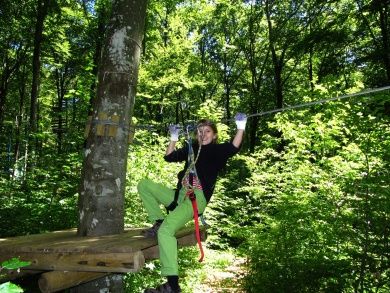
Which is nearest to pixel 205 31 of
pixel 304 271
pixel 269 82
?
pixel 269 82

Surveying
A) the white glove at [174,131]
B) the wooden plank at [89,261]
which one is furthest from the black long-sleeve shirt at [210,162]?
the wooden plank at [89,261]

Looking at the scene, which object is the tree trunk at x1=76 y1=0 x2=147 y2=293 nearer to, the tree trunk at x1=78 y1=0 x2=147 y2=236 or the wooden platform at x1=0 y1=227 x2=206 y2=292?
the tree trunk at x1=78 y1=0 x2=147 y2=236

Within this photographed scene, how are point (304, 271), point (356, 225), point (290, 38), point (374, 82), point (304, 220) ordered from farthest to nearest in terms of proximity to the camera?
point (290, 38) < point (374, 82) < point (304, 220) < point (304, 271) < point (356, 225)

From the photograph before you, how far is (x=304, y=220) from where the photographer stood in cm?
733

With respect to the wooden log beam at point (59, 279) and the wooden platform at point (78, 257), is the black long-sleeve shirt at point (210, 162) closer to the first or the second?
the wooden platform at point (78, 257)

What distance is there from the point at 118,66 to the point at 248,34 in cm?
2062

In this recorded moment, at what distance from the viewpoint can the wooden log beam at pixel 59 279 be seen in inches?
126

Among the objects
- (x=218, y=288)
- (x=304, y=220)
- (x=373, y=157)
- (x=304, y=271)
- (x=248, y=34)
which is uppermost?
(x=248, y=34)

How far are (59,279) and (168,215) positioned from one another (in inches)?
45.6

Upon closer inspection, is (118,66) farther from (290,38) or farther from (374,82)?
(290,38)

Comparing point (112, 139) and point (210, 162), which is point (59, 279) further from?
point (210, 162)

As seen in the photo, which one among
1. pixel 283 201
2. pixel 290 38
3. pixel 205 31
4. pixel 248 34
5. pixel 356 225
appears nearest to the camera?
pixel 356 225

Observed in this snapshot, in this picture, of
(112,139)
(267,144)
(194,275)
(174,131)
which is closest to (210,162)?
(174,131)

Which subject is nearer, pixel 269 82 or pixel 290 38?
pixel 290 38
